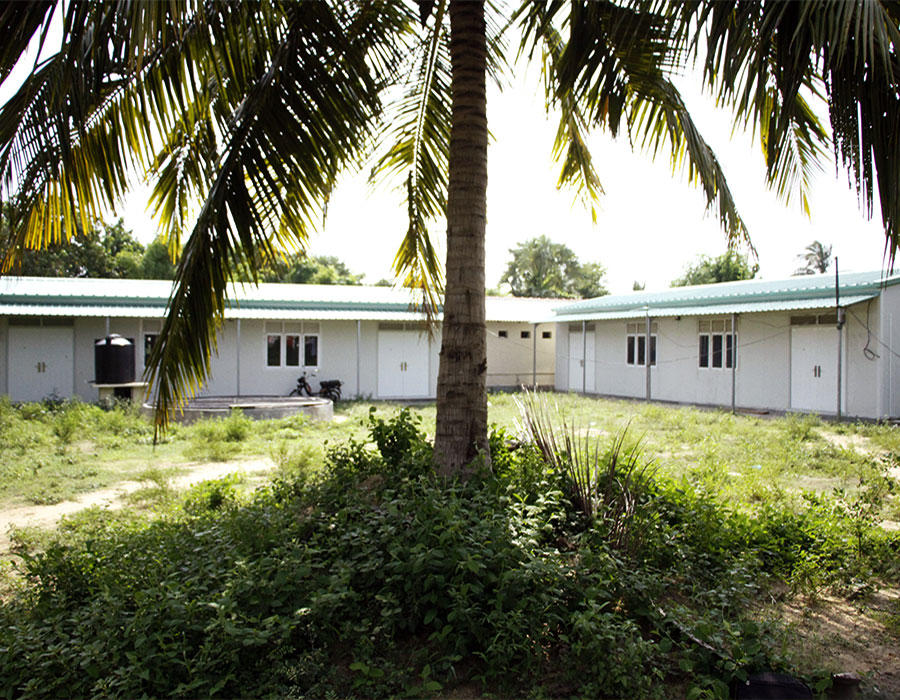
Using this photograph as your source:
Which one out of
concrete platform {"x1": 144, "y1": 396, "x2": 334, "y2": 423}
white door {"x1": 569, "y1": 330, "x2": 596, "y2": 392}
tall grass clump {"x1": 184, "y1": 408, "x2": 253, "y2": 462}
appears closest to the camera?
tall grass clump {"x1": 184, "y1": 408, "x2": 253, "y2": 462}

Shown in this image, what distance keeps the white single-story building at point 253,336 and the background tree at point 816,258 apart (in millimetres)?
33834

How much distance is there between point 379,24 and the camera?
5.79m

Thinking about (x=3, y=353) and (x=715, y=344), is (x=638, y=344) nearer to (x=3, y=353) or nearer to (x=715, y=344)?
(x=715, y=344)

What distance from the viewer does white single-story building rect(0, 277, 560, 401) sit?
59.6ft

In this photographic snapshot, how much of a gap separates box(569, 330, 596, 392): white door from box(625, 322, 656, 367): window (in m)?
1.74

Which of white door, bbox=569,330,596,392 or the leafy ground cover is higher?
white door, bbox=569,330,596,392

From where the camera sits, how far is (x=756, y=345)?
58.2 ft

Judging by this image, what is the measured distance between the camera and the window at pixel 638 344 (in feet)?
68.9

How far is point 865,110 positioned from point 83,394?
65.3 feet

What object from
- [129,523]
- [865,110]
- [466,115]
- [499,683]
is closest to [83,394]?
[129,523]

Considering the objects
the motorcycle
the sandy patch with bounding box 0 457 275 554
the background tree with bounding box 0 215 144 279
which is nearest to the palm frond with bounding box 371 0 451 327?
the sandy patch with bounding box 0 457 275 554

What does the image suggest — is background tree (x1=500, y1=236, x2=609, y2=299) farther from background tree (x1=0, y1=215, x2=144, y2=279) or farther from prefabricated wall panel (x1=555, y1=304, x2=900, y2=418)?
background tree (x1=0, y1=215, x2=144, y2=279)

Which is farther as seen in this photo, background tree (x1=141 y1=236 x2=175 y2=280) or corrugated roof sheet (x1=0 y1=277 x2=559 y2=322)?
background tree (x1=141 y1=236 x2=175 y2=280)

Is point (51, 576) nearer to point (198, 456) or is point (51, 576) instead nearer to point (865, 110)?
point (865, 110)
